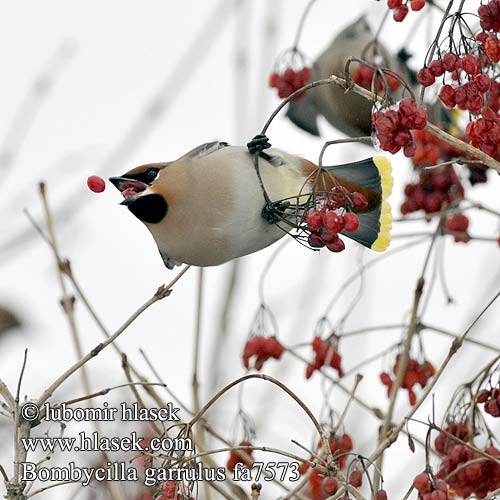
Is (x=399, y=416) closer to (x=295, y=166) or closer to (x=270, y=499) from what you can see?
(x=270, y=499)

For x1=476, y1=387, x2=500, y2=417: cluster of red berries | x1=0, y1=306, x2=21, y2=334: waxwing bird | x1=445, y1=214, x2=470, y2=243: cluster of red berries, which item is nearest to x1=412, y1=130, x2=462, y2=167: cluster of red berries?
x1=445, y1=214, x2=470, y2=243: cluster of red berries

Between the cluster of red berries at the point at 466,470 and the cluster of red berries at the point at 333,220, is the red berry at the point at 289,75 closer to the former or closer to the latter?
the cluster of red berries at the point at 333,220

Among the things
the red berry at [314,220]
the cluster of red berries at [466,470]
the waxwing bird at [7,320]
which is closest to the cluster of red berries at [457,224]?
the cluster of red berries at [466,470]

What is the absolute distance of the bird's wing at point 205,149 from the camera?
9.25ft

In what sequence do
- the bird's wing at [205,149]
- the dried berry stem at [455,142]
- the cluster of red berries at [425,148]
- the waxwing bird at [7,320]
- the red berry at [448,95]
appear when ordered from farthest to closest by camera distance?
1. the waxwing bird at [7,320]
2. the cluster of red berries at [425,148]
3. the bird's wing at [205,149]
4. the red berry at [448,95]
5. the dried berry stem at [455,142]

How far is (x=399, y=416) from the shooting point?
3859mm

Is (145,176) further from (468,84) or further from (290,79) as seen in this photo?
(468,84)

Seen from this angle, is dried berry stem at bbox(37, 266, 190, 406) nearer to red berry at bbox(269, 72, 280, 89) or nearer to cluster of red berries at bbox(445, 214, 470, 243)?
red berry at bbox(269, 72, 280, 89)

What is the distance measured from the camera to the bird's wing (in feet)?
9.25

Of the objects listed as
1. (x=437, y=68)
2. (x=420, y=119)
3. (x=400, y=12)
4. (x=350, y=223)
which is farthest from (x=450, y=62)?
(x=350, y=223)

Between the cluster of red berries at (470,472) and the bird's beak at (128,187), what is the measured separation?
3.01 feet

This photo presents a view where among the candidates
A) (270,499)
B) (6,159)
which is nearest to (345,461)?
(270,499)

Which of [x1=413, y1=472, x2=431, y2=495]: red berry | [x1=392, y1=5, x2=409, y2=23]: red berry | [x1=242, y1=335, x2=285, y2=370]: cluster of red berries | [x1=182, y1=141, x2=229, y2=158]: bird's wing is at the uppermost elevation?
[x1=182, y1=141, x2=229, y2=158]: bird's wing

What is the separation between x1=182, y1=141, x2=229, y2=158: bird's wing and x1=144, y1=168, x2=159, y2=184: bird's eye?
0.09 m
